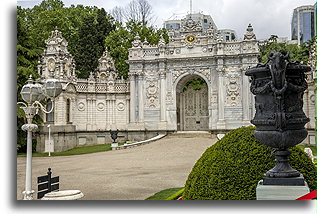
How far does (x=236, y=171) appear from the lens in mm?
5457

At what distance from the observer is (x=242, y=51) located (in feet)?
79.0

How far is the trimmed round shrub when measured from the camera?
5445 millimetres

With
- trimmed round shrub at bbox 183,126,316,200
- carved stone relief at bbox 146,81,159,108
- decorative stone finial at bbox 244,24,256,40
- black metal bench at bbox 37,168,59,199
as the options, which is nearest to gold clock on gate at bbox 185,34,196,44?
decorative stone finial at bbox 244,24,256,40

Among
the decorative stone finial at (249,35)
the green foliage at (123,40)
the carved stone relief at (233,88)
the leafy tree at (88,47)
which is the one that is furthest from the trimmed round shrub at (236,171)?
the leafy tree at (88,47)

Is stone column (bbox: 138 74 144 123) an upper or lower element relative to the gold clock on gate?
lower

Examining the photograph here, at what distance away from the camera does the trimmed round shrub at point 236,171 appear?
545 centimetres

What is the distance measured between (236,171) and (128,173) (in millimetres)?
7368

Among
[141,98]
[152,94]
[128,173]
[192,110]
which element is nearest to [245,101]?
[192,110]

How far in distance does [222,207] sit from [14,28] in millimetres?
5293

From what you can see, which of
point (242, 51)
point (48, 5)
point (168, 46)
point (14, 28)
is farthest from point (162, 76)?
point (14, 28)

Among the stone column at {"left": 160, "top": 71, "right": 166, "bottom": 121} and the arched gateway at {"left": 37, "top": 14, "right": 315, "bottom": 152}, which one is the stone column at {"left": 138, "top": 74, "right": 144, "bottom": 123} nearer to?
the arched gateway at {"left": 37, "top": 14, "right": 315, "bottom": 152}

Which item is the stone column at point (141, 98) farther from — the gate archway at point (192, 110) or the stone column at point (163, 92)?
the gate archway at point (192, 110)

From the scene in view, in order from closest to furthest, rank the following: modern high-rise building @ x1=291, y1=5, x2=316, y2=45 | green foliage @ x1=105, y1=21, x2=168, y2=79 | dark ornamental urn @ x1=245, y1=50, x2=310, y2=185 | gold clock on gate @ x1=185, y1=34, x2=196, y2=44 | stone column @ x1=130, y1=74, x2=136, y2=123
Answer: dark ornamental urn @ x1=245, y1=50, x2=310, y2=185 → modern high-rise building @ x1=291, y1=5, x2=316, y2=45 → gold clock on gate @ x1=185, y1=34, x2=196, y2=44 → stone column @ x1=130, y1=74, x2=136, y2=123 → green foliage @ x1=105, y1=21, x2=168, y2=79

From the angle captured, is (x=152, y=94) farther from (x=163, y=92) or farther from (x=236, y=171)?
(x=236, y=171)
